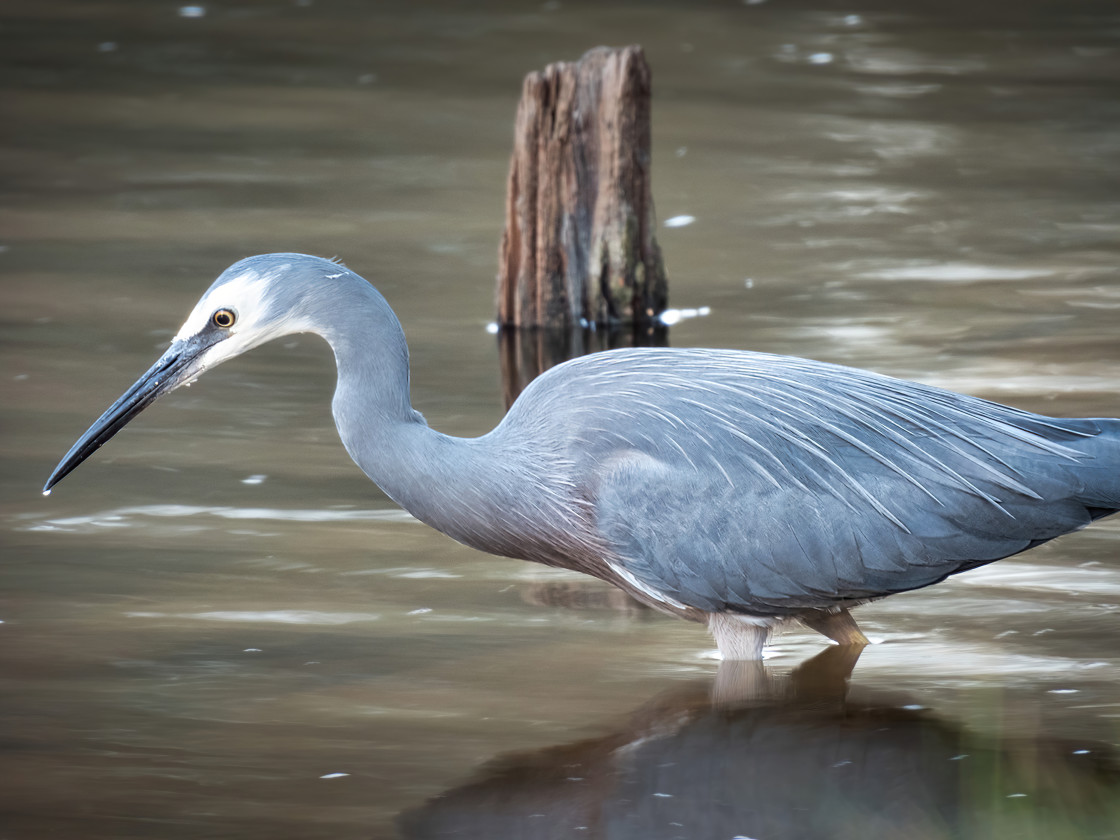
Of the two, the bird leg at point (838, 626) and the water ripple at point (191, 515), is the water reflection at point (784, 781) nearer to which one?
the bird leg at point (838, 626)

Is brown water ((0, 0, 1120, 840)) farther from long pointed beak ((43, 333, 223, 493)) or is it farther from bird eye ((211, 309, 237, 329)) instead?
bird eye ((211, 309, 237, 329))

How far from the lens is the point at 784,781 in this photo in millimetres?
5879

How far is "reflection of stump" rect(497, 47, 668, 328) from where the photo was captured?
10.7 m

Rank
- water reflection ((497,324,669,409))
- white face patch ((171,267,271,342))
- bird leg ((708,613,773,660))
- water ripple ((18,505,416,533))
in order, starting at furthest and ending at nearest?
water reflection ((497,324,669,409)) → water ripple ((18,505,416,533)) → bird leg ((708,613,773,660)) → white face patch ((171,267,271,342))

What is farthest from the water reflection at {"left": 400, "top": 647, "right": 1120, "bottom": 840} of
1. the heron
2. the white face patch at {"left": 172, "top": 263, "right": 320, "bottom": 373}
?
the white face patch at {"left": 172, "top": 263, "right": 320, "bottom": 373}

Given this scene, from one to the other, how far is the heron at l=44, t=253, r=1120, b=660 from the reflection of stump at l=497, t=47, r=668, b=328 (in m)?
4.41

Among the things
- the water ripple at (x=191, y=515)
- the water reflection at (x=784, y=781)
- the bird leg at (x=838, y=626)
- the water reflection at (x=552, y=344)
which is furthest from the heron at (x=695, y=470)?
the water reflection at (x=552, y=344)

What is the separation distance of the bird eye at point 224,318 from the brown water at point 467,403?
50.1 inches

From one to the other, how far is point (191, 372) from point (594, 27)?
44.3 ft

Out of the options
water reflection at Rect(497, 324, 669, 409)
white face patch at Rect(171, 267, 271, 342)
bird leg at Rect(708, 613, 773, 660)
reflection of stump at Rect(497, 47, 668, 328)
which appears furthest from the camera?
reflection of stump at Rect(497, 47, 668, 328)

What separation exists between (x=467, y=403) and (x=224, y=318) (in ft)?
11.9

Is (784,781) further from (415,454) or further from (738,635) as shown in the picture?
(415,454)

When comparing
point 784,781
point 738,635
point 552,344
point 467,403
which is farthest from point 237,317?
point 552,344

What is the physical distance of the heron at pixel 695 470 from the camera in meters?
6.26
